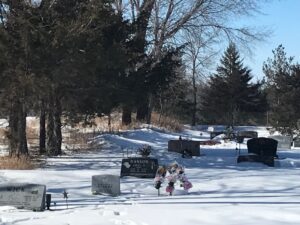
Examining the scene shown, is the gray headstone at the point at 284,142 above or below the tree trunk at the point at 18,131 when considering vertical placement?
below

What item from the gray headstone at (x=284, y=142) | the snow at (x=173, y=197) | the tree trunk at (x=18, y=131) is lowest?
the snow at (x=173, y=197)

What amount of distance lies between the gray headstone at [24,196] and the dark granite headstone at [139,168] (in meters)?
4.88

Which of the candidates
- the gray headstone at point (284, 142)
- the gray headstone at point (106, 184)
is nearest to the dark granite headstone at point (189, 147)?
the gray headstone at point (284, 142)

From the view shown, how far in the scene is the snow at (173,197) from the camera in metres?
9.21

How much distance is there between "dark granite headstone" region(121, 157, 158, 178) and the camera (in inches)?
599

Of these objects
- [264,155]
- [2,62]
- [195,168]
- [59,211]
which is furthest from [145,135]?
[59,211]

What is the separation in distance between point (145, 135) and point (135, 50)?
9.59 meters

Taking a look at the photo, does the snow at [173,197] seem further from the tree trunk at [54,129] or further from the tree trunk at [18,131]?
the tree trunk at [18,131]

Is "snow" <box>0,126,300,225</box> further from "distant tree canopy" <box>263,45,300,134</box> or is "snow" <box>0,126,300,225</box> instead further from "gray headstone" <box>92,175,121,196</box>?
"distant tree canopy" <box>263,45,300,134</box>

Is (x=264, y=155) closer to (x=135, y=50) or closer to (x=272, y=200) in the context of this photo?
(x=135, y=50)

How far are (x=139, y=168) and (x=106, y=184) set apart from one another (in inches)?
117

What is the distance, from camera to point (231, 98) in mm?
63188

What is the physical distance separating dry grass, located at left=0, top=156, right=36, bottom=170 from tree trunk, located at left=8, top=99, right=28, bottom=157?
1.02 meters

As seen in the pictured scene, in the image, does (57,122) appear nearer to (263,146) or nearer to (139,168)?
(139,168)
